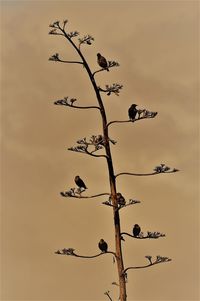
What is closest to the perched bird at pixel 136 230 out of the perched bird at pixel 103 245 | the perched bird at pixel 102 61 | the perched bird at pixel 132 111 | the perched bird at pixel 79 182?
the perched bird at pixel 103 245

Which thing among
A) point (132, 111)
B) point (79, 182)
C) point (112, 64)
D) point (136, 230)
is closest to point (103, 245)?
point (136, 230)

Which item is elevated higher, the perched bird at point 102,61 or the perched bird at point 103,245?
the perched bird at point 102,61

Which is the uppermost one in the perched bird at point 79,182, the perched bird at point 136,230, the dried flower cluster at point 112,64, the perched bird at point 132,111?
the dried flower cluster at point 112,64

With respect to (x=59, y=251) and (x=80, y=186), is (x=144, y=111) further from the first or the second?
(x=59, y=251)

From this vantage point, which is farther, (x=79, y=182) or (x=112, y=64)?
(x=79, y=182)

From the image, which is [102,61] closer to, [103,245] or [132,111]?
[132,111]

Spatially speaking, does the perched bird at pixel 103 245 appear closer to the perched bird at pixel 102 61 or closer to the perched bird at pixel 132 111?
the perched bird at pixel 132 111

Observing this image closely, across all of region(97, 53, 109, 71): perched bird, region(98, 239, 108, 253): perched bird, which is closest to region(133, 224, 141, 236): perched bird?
region(98, 239, 108, 253): perched bird

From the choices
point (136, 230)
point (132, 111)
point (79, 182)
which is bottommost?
point (136, 230)

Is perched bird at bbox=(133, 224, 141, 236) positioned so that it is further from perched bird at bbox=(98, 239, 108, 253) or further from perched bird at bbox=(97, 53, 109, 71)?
perched bird at bbox=(97, 53, 109, 71)

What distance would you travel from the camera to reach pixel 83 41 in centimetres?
726

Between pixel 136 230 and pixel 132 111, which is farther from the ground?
pixel 132 111

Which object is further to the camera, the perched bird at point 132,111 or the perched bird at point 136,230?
the perched bird at point 132,111

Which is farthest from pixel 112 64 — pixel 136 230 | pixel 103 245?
pixel 103 245
